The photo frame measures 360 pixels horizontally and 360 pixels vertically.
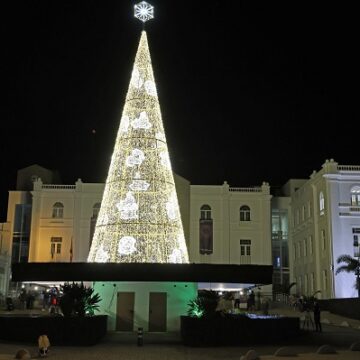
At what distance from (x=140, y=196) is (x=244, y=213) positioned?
33.9 meters

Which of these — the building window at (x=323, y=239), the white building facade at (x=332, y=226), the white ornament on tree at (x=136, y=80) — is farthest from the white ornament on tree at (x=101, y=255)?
the building window at (x=323, y=239)

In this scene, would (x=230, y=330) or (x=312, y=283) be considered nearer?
(x=230, y=330)

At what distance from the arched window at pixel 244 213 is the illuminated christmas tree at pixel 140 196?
106ft

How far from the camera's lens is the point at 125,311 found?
83.6 feet

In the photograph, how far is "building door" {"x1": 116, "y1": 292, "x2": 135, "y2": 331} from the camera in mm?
25453

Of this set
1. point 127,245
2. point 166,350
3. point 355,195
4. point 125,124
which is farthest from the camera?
point 355,195

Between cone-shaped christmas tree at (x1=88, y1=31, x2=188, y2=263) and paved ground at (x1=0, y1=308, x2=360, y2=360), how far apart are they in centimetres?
346

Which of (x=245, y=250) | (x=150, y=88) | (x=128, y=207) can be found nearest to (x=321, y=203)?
(x=245, y=250)

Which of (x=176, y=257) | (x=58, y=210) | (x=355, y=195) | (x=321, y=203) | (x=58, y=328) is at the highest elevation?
(x=355, y=195)

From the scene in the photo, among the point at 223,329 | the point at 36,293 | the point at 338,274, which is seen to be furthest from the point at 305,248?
the point at 223,329

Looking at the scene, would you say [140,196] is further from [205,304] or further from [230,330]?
[230,330]

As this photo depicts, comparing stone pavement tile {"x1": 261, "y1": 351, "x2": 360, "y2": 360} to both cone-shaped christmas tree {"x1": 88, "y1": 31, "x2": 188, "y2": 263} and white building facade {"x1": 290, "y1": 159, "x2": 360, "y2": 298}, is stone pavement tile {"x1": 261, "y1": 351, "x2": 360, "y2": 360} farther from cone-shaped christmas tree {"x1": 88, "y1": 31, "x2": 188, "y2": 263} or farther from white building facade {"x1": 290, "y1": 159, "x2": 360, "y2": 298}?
white building facade {"x1": 290, "y1": 159, "x2": 360, "y2": 298}

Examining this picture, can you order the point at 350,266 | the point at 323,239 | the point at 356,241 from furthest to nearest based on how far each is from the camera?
the point at 323,239 < the point at 356,241 < the point at 350,266

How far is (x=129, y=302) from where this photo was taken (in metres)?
25.5
